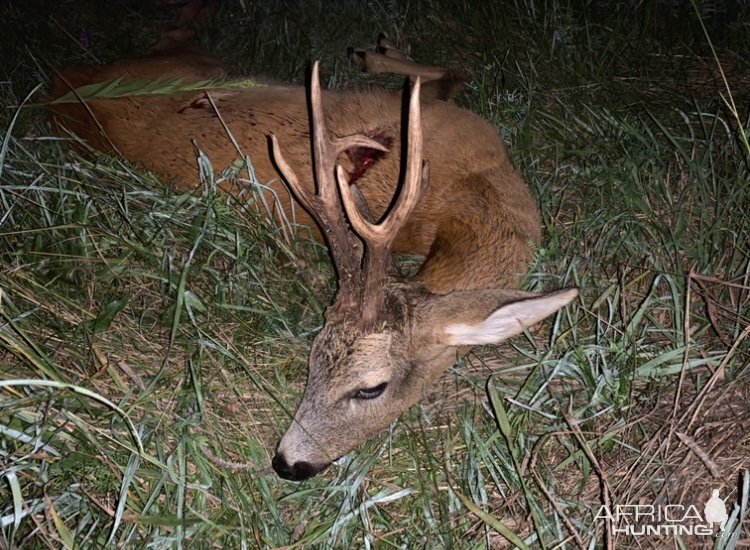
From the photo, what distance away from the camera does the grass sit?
2.33 meters

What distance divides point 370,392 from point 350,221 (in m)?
0.70

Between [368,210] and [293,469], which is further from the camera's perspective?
[368,210]

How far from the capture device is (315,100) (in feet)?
7.41

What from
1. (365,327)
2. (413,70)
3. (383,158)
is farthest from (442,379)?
(413,70)

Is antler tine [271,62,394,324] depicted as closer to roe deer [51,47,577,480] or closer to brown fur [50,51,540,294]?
roe deer [51,47,577,480]

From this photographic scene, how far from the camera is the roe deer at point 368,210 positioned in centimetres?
238

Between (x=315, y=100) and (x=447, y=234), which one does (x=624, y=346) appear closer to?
(x=447, y=234)

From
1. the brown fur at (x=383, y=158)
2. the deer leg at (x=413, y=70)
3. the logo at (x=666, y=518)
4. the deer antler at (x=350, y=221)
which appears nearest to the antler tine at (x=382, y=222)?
the deer antler at (x=350, y=221)

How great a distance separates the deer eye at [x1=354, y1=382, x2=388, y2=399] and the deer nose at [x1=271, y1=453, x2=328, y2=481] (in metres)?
0.30

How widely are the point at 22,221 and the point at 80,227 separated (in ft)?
1.06

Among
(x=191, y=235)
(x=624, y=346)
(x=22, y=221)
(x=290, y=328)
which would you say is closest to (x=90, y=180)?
(x=22, y=221)

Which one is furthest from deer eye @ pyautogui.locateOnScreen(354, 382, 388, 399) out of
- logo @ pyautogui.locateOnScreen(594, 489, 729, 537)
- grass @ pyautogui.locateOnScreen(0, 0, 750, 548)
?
logo @ pyautogui.locateOnScreen(594, 489, 729, 537)

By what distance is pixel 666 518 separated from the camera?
7.36 feet

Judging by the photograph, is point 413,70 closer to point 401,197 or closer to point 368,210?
Result: point 368,210
